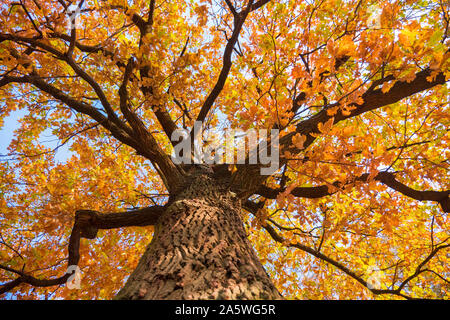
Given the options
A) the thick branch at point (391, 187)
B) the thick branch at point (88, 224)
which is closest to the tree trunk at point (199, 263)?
the thick branch at point (88, 224)

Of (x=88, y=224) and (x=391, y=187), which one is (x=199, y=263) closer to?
(x=88, y=224)

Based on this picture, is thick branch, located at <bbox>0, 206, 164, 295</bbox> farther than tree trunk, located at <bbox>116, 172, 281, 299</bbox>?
Yes

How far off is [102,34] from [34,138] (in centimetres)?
347

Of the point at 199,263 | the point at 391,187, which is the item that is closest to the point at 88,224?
the point at 199,263

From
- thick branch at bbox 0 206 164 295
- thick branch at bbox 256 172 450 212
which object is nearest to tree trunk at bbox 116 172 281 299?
thick branch at bbox 0 206 164 295

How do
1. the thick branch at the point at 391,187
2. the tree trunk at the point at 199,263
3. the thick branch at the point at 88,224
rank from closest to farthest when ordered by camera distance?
1. the tree trunk at the point at 199,263
2. the thick branch at the point at 88,224
3. the thick branch at the point at 391,187

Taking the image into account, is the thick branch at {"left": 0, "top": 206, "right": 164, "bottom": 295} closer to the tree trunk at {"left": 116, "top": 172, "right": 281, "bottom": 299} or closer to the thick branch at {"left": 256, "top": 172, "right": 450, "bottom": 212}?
the tree trunk at {"left": 116, "top": 172, "right": 281, "bottom": 299}

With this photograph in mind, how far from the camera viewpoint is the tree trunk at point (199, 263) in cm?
125

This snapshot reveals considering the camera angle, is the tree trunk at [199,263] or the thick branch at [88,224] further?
the thick branch at [88,224]

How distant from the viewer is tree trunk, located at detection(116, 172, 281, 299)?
125 centimetres

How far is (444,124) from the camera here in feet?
14.0

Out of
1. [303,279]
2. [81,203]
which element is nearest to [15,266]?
[81,203]

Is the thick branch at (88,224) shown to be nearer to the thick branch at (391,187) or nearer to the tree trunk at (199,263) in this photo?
the tree trunk at (199,263)

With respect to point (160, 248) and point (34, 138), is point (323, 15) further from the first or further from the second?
point (34, 138)
